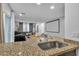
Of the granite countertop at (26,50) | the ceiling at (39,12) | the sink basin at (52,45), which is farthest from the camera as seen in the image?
the sink basin at (52,45)

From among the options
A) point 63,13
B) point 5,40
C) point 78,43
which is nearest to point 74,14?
point 63,13

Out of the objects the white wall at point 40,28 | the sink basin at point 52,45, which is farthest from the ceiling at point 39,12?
the sink basin at point 52,45

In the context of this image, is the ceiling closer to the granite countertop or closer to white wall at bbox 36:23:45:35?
white wall at bbox 36:23:45:35

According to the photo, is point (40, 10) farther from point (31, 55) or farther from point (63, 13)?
point (31, 55)

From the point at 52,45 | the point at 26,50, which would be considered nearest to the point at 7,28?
the point at 26,50

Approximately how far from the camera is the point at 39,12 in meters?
1.04

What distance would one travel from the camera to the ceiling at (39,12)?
99 cm

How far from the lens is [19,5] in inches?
37.9

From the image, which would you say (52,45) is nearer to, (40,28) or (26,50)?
(40,28)

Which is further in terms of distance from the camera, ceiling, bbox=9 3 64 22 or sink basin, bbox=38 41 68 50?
sink basin, bbox=38 41 68 50

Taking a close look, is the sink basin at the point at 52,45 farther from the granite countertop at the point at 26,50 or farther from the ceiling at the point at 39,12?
the ceiling at the point at 39,12

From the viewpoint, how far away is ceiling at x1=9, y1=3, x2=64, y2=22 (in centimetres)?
99

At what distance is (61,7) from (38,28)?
0.37 metres

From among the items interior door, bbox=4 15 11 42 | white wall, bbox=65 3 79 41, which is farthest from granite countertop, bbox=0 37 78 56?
white wall, bbox=65 3 79 41
